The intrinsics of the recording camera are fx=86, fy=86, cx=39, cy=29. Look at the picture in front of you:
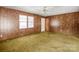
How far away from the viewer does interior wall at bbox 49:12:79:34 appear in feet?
10.2

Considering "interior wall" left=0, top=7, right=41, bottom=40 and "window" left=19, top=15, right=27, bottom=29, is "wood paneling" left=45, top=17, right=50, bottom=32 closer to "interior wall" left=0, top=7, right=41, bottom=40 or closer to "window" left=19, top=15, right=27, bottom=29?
"interior wall" left=0, top=7, right=41, bottom=40

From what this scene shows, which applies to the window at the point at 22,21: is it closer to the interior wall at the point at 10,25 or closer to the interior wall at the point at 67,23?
the interior wall at the point at 10,25

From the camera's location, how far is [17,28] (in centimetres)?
404

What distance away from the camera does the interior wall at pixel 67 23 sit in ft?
10.2

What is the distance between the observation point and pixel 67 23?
3.39m

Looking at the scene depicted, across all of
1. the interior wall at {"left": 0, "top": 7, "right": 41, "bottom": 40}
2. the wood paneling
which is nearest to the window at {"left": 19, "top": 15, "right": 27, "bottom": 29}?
the interior wall at {"left": 0, "top": 7, "right": 41, "bottom": 40}

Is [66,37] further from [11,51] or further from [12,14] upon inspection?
[12,14]

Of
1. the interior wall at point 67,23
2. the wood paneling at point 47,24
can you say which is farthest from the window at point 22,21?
the interior wall at point 67,23

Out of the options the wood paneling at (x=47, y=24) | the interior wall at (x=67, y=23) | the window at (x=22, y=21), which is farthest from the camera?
the window at (x=22, y=21)

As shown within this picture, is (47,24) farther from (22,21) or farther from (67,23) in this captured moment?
(22,21)

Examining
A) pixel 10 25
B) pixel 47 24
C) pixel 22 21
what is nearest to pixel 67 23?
pixel 47 24

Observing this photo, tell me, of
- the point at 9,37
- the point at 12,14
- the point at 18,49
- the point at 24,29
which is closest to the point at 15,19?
the point at 12,14
